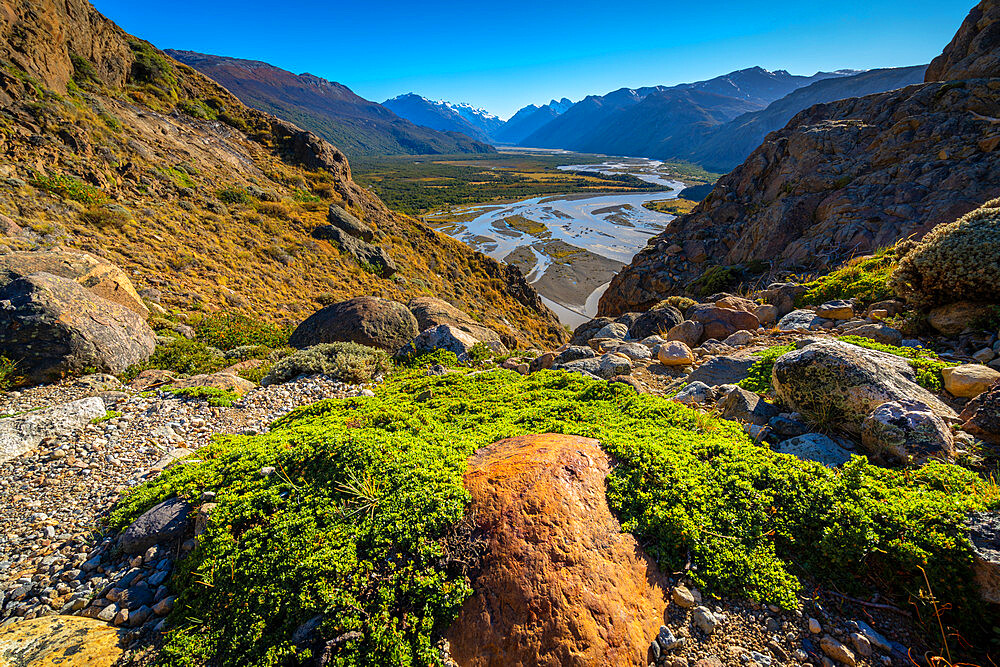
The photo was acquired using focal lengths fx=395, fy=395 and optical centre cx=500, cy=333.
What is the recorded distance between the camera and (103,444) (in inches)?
238

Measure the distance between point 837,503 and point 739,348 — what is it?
642cm

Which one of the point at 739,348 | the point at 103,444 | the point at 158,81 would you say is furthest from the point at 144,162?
the point at 739,348

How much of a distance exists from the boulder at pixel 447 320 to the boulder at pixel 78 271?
8.29 metres

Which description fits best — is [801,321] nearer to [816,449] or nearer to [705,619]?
[816,449]

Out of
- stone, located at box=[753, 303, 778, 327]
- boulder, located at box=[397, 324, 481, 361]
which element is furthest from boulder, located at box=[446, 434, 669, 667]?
stone, located at box=[753, 303, 778, 327]

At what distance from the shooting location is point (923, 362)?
601 cm

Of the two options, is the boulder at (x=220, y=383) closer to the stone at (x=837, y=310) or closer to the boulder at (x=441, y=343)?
the boulder at (x=441, y=343)

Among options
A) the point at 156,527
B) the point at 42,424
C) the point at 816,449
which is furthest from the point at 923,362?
the point at 42,424

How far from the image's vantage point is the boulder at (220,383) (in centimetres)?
859

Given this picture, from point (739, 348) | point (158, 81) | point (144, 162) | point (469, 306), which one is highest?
point (158, 81)

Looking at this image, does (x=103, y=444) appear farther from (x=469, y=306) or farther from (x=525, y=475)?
(x=469, y=306)

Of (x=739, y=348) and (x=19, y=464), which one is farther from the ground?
(x=19, y=464)

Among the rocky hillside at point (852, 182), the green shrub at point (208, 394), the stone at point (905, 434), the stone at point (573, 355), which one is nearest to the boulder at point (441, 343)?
the stone at point (573, 355)

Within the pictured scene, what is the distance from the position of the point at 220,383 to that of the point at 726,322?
41.6 feet
